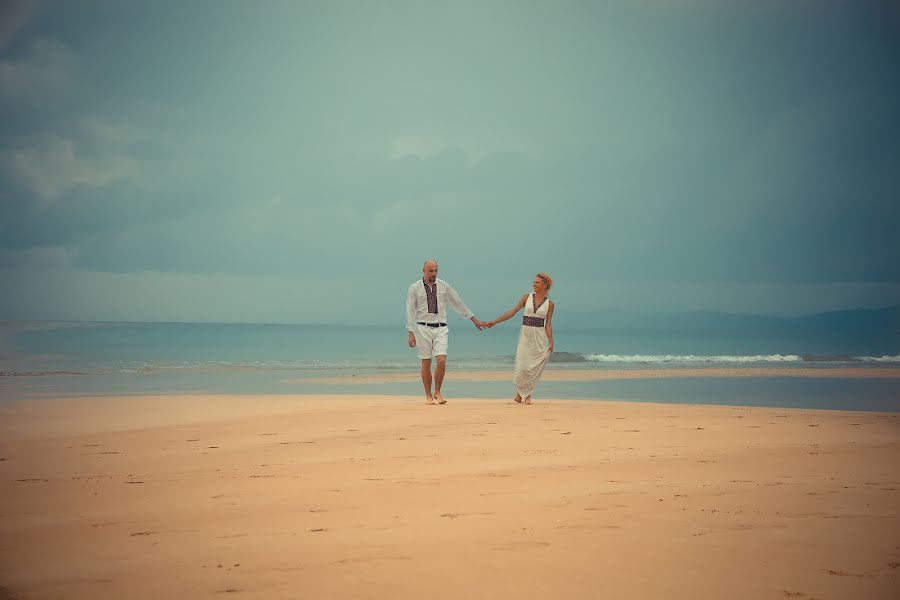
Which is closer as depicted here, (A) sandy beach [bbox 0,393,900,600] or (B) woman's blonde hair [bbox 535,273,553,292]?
(A) sandy beach [bbox 0,393,900,600]

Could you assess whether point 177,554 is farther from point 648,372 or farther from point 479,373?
point 648,372

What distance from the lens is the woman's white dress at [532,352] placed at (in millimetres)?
11883

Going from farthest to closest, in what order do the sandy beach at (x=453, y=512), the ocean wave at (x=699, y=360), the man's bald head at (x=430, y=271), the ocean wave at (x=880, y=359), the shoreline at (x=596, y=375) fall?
the ocean wave at (x=699, y=360) → the ocean wave at (x=880, y=359) → the shoreline at (x=596, y=375) → the man's bald head at (x=430, y=271) → the sandy beach at (x=453, y=512)

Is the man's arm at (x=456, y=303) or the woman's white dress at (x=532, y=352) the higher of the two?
the man's arm at (x=456, y=303)

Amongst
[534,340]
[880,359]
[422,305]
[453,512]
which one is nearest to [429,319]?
[422,305]

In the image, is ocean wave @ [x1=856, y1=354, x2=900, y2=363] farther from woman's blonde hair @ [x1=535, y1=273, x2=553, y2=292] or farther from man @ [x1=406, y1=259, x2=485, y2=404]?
man @ [x1=406, y1=259, x2=485, y2=404]

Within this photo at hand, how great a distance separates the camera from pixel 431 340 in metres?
11.7

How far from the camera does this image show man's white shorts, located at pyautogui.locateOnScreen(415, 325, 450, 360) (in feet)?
38.2

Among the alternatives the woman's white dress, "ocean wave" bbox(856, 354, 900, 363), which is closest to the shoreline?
"ocean wave" bbox(856, 354, 900, 363)

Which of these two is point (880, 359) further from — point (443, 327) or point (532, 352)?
point (443, 327)

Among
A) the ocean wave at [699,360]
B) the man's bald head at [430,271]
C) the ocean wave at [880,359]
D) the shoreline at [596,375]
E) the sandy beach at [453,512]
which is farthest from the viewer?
the ocean wave at [699,360]

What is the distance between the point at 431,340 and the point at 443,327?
0.96ft

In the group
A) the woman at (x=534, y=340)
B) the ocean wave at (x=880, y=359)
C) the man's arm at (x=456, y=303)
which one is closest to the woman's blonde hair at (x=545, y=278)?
the woman at (x=534, y=340)

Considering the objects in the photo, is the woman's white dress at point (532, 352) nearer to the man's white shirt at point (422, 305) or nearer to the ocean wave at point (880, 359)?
the man's white shirt at point (422, 305)
